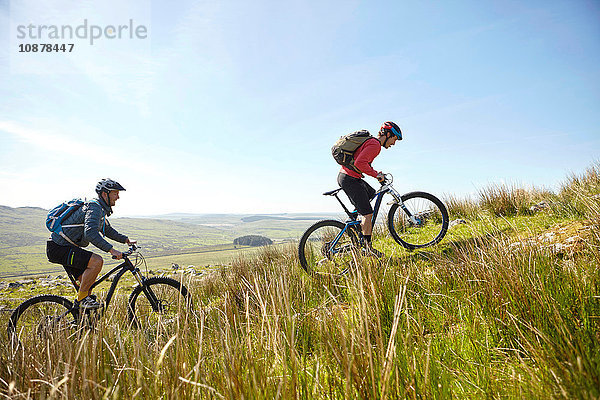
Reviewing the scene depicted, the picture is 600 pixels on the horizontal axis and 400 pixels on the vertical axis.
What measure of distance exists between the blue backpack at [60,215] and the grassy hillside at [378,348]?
9.14 feet

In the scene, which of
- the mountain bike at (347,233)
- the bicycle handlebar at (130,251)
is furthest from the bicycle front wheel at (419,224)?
the bicycle handlebar at (130,251)

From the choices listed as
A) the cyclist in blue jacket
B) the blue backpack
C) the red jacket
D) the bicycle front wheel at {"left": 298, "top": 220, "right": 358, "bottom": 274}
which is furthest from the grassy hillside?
the blue backpack

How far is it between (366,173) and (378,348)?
3861 mm

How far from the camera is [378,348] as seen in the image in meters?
1.25

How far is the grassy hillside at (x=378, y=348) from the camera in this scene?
3.93 feet

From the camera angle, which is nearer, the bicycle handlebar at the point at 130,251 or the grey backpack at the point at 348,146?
the bicycle handlebar at the point at 130,251

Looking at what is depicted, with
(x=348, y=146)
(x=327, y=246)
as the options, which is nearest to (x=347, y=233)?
(x=327, y=246)

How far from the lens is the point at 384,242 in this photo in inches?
285

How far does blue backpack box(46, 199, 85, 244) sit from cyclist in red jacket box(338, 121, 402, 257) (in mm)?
4397

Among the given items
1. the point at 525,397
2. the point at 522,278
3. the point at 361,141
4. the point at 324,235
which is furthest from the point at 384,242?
the point at 525,397

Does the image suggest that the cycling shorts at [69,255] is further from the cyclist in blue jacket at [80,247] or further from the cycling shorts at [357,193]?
the cycling shorts at [357,193]

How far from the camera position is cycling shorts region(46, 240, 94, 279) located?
4.47m

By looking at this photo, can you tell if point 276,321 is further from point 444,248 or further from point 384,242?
point 384,242

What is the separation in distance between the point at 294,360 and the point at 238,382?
1.02 feet
